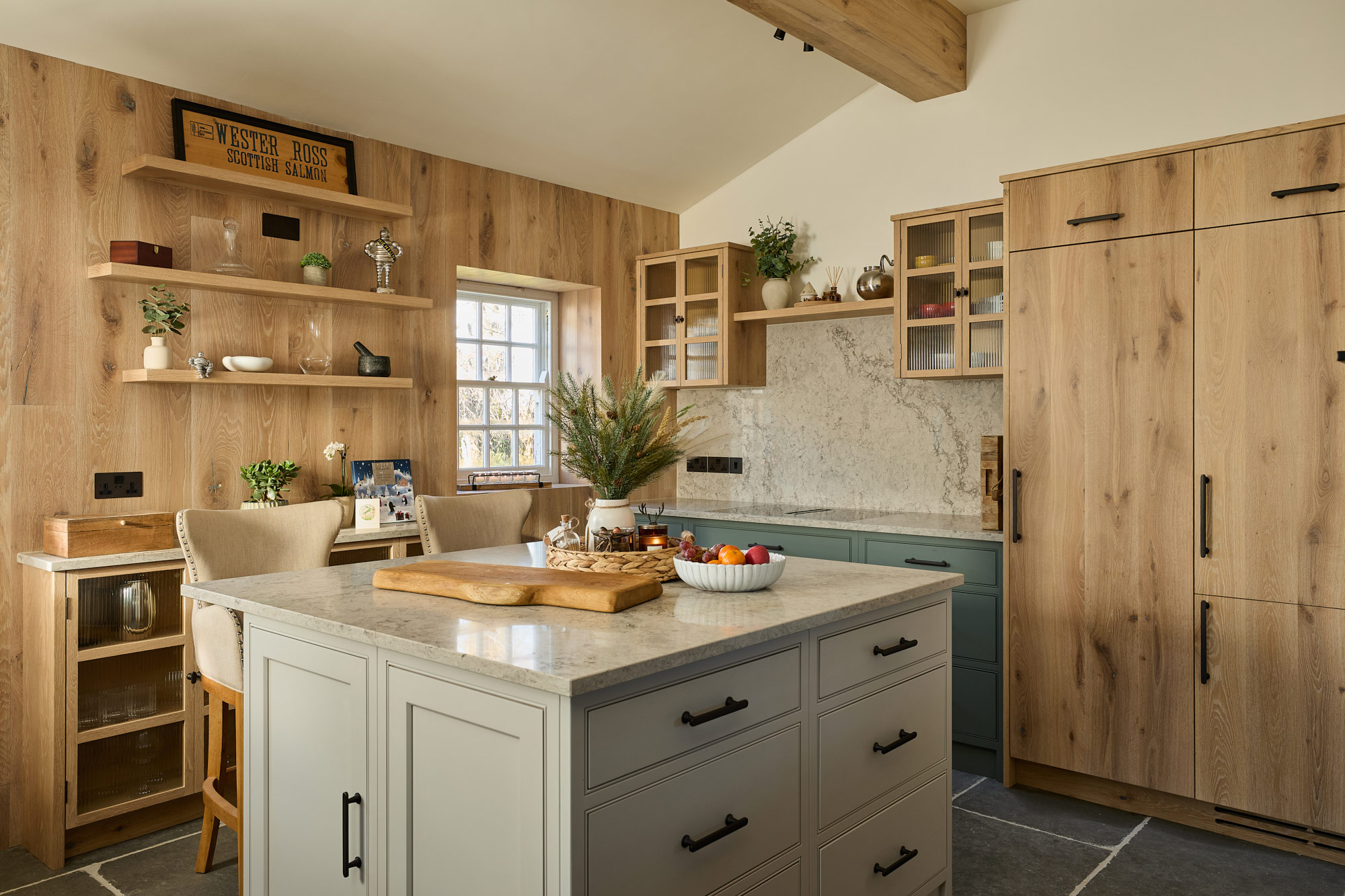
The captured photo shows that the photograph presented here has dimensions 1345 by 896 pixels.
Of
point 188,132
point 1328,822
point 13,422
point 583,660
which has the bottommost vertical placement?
point 1328,822

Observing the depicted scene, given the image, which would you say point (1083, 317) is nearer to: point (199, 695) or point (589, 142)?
point (589, 142)

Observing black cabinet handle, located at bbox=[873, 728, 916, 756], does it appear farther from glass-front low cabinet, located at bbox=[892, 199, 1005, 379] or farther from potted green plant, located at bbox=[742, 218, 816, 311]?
potted green plant, located at bbox=[742, 218, 816, 311]

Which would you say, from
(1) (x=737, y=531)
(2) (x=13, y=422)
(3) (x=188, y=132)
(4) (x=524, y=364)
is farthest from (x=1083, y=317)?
(2) (x=13, y=422)

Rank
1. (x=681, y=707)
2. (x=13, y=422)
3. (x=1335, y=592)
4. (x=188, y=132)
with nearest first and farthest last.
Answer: (x=681, y=707) < (x=1335, y=592) < (x=13, y=422) < (x=188, y=132)

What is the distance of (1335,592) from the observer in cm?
263

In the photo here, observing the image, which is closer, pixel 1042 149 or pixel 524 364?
pixel 1042 149

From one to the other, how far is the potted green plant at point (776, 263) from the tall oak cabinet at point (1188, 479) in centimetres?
143

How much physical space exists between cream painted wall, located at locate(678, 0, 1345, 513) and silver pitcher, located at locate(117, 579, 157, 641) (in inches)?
115

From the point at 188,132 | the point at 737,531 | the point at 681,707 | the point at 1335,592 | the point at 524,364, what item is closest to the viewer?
the point at 681,707

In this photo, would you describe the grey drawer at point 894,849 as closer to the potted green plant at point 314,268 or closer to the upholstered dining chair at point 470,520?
the upholstered dining chair at point 470,520

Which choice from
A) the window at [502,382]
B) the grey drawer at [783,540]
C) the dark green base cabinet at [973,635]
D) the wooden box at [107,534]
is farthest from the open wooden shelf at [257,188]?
the dark green base cabinet at [973,635]

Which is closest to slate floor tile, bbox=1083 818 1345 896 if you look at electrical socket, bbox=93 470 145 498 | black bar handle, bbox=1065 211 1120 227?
black bar handle, bbox=1065 211 1120 227

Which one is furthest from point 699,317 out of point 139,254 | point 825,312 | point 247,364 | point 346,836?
point 346,836

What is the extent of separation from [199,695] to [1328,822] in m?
3.51
